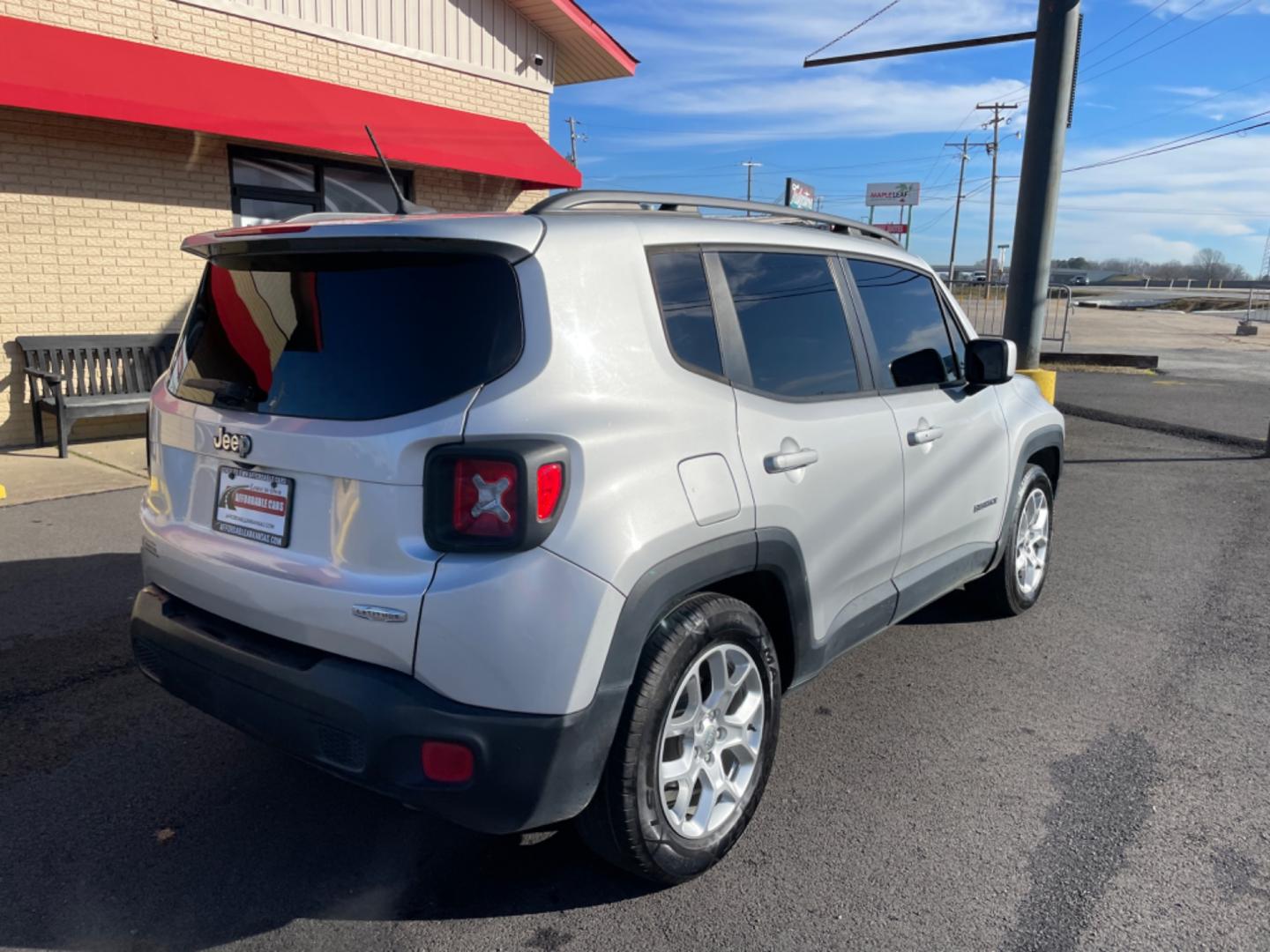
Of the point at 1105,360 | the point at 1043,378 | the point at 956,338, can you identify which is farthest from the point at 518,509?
the point at 1105,360

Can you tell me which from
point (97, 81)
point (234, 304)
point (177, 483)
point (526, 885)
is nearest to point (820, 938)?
point (526, 885)

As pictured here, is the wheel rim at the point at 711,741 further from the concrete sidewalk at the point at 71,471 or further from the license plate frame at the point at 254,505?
the concrete sidewalk at the point at 71,471

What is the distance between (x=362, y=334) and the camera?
2.57 metres

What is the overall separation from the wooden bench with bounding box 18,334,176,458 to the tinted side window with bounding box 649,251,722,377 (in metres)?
7.55

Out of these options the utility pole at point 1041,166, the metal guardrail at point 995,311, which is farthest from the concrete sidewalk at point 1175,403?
the metal guardrail at point 995,311

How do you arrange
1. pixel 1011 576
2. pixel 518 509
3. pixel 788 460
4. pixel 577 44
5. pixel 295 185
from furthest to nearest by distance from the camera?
pixel 577 44, pixel 295 185, pixel 1011 576, pixel 788 460, pixel 518 509

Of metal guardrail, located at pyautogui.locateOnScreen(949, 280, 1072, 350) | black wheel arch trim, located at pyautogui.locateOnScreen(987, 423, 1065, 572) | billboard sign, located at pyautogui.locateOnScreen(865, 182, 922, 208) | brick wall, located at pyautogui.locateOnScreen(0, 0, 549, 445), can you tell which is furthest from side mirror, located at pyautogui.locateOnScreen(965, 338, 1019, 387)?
billboard sign, located at pyautogui.locateOnScreen(865, 182, 922, 208)

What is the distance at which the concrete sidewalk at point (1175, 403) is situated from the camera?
1171cm

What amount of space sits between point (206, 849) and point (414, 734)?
1.14 m

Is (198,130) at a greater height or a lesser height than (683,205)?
greater

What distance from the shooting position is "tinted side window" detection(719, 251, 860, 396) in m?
3.09

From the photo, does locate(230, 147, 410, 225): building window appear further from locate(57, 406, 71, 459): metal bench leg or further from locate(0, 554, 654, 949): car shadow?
locate(0, 554, 654, 949): car shadow

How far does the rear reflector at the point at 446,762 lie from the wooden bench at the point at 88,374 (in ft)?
25.3

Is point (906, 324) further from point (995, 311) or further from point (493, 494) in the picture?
point (995, 311)
